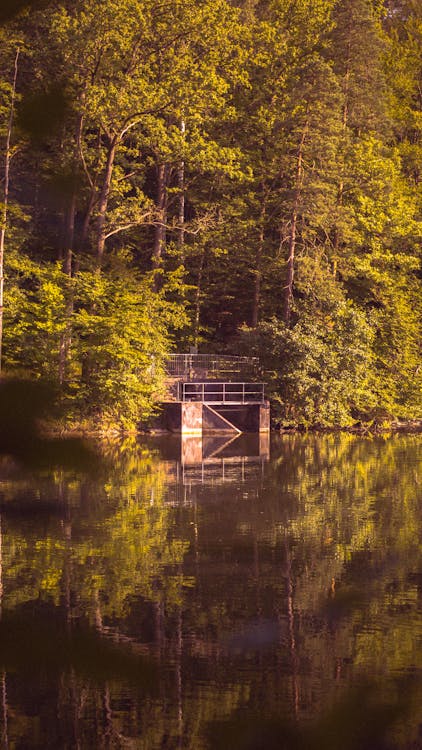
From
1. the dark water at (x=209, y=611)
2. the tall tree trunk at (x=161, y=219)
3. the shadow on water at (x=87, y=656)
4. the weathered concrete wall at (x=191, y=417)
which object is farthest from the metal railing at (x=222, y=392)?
the shadow on water at (x=87, y=656)

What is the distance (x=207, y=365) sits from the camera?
45.8 meters

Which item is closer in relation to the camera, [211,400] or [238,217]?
[211,400]

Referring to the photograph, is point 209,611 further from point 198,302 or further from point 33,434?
point 198,302

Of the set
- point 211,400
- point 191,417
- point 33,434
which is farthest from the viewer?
point 211,400

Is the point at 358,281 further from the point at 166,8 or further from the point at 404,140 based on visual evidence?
the point at 166,8

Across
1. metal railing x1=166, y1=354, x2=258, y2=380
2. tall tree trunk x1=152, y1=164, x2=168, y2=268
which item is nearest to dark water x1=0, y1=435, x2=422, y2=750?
metal railing x1=166, y1=354, x2=258, y2=380

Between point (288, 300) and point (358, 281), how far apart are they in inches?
287

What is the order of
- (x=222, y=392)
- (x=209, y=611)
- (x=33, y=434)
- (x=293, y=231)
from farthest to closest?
1. (x=293, y=231)
2. (x=222, y=392)
3. (x=209, y=611)
4. (x=33, y=434)

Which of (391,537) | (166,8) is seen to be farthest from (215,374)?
(391,537)

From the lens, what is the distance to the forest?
3831 centimetres

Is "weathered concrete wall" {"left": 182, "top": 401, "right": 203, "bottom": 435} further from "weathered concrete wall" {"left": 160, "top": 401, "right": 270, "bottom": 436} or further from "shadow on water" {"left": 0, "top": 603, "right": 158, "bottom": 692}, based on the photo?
"shadow on water" {"left": 0, "top": 603, "right": 158, "bottom": 692}

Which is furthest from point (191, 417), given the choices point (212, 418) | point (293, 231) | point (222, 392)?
point (293, 231)

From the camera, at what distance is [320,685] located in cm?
893

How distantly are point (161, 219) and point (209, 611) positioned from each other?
34457 millimetres
